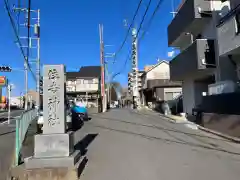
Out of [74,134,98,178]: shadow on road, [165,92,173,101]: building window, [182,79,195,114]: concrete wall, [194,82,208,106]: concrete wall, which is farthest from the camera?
[165,92,173,101]: building window

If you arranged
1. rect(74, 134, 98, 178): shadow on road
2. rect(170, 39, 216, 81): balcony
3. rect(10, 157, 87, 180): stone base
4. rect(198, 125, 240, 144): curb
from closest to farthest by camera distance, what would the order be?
rect(10, 157, 87, 180): stone base < rect(74, 134, 98, 178): shadow on road < rect(198, 125, 240, 144): curb < rect(170, 39, 216, 81): balcony

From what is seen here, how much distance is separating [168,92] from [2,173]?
36295mm

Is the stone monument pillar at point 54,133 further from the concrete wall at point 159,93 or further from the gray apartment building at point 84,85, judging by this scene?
the gray apartment building at point 84,85

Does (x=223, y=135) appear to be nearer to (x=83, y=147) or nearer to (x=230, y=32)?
(x=230, y=32)

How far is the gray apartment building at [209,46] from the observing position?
1366 centimetres

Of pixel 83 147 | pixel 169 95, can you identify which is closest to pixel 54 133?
pixel 83 147

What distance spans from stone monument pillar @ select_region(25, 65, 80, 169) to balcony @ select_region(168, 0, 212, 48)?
12117 millimetres

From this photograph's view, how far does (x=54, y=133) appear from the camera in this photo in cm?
717

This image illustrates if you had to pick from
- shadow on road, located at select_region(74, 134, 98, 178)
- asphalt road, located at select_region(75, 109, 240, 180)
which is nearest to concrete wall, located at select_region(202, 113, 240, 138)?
asphalt road, located at select_region(75, 109, 240, 180)

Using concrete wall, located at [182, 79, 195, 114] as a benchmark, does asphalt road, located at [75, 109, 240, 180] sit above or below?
below

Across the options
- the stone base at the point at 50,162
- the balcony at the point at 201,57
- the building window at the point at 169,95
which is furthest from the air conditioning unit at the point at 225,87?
the building window at the point at 169,95

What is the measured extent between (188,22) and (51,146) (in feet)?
47.2

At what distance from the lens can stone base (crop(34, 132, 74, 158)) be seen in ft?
22.8

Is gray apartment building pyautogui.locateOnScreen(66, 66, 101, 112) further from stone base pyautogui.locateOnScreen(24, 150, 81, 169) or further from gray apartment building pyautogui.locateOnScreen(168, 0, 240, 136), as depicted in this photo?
stone base pyautogui.locateOnScreen(24, 150, 81, 169)
